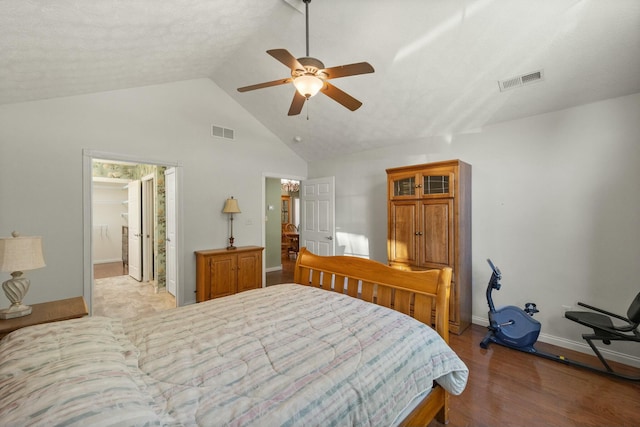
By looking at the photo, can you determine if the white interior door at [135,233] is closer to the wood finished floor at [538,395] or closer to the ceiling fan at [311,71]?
the ceiling fan at [311,71]

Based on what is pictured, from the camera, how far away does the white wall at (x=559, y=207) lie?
2621 mm

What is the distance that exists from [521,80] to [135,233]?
659cm

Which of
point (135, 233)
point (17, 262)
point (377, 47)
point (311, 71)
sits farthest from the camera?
point (135, 233)

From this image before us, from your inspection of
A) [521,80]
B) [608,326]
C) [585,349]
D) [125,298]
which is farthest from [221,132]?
[585,349]

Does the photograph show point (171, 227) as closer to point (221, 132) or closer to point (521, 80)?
point (221, 132)

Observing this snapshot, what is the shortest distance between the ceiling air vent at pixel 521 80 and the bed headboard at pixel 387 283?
2.22 meters

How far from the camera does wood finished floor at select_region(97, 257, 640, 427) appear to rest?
1.93 m

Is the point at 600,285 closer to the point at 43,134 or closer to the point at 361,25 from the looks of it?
the point at 361,25

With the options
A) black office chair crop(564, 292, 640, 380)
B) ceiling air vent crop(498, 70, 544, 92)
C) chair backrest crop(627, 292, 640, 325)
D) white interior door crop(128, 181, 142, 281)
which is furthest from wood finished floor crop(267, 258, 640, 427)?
white interior door crop(128, 181, 142, 281)

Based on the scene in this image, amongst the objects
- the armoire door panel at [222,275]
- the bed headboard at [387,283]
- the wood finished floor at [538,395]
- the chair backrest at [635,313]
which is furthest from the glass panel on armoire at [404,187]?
the armoire door panel at [222,275]

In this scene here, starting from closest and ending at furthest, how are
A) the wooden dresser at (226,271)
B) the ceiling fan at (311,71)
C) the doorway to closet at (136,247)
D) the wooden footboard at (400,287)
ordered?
the wooden footboard at (400,287) → the ceiling fan at (311,71) → the doorway to closet at (136,247) → the wooden dresser at (226,271)

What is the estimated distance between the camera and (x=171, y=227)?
423 centimetres

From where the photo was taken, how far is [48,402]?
796 mm

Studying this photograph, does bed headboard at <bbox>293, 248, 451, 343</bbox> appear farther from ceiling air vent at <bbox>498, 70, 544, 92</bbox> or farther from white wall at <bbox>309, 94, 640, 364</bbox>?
ceiling air vent at <bbox>498, 70, 544, 92</bbox>
